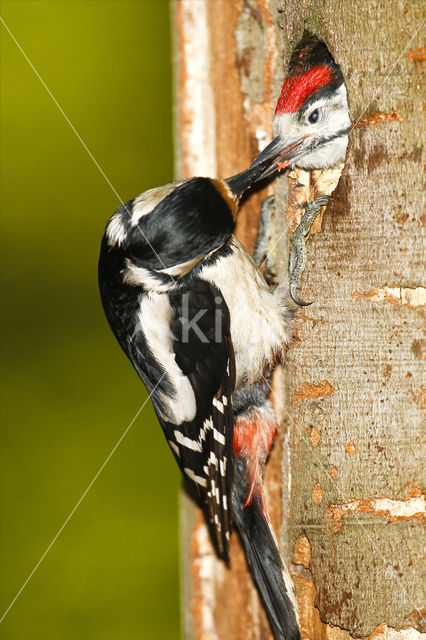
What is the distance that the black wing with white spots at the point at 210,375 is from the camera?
1.56 meters

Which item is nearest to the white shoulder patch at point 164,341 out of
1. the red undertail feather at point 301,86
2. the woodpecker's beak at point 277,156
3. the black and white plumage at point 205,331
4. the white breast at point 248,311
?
the black and white plumage at point 205,331

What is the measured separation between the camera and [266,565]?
1.59 metres

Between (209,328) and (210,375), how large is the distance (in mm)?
109

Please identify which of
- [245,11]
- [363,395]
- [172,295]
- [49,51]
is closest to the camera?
[363,395]

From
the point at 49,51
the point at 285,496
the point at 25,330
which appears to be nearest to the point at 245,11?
the point at 49,51

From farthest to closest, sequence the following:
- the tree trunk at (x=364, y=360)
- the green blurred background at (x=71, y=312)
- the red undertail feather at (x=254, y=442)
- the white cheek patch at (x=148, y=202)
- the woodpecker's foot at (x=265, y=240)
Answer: the green blurred background at (x=71, y=312) → the woodpecker's foot at (x=265, y=240) → the red undertail feather at (x=254, y=442) → the white cheek patch at (x=148, y=202) → the tree trunk at (x=364, y=360)

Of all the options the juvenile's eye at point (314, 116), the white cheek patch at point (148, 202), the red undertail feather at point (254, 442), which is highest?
the white cheek patch at point (148, 202)

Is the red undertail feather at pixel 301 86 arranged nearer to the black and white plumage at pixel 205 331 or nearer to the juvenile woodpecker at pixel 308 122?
the juvenile woodpecker at pixel 308 122

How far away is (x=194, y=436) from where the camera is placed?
63.9 inches

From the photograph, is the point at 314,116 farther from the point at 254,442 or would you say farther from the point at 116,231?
the point at 254,442

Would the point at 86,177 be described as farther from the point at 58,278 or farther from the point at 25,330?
the point at 25,330

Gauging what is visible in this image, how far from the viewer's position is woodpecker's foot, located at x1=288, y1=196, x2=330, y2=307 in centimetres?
152

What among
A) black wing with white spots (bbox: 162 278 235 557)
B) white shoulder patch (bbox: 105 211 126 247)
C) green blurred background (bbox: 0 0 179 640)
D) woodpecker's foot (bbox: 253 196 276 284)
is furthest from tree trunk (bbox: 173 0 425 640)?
green blurred background (bbox: 0 0 179 640)

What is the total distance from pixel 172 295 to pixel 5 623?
48.8 inches
